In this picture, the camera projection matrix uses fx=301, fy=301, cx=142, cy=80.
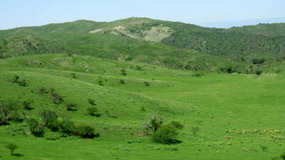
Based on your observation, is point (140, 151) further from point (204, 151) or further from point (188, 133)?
point (188, 133)

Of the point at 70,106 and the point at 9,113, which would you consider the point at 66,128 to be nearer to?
the point at 9,113

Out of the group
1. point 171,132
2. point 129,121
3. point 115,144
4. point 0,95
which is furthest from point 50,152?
point 0,95

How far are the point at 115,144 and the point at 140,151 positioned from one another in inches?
179

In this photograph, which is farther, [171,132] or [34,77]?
[34,77]

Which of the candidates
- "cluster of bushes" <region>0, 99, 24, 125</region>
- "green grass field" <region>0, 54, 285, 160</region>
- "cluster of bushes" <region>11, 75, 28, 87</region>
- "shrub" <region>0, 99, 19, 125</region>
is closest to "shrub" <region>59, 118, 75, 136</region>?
"green grass field" <region>0, 54, 285, 160</region>

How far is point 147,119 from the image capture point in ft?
207

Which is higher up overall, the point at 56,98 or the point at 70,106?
the point at 56,98

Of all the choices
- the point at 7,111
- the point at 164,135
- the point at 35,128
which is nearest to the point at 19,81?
the point at 7,111

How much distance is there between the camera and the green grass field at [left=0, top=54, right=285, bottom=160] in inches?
1545

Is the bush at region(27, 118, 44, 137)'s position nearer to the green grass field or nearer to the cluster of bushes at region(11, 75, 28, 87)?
the green grass field

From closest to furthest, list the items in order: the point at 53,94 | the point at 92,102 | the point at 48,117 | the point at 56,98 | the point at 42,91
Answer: the point at 48,117 → the point at 56,98 → the point at 53,94 → the point at 42,91 → the point at 92,102

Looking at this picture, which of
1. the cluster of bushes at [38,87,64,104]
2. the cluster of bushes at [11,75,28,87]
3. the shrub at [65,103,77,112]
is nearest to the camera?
the shrub at [65,103,77,112]

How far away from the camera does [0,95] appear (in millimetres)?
59250

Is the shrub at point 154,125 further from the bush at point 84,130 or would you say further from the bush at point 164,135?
the bush at point 84,130
